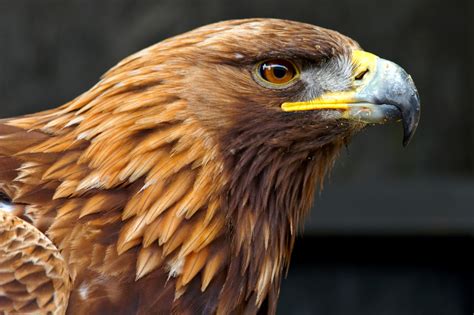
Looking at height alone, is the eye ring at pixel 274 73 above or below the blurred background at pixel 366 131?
above

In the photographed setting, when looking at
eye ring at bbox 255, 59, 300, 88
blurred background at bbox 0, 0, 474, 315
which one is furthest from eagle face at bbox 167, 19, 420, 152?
blurred background at bbox 0, 0, 474, 315

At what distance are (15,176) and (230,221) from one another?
651mm

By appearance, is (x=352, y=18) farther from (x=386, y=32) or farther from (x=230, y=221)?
(x=230, y=221)

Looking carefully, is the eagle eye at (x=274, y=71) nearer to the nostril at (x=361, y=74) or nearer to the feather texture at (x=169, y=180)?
the feather texture at (x=169, y=180)

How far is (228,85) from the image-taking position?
3.00 meters

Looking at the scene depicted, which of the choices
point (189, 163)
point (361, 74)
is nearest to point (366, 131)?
point (361, 74)

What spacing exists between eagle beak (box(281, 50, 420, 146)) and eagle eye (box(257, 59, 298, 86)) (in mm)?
77

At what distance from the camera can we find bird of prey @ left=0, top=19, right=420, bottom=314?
9.12 feet

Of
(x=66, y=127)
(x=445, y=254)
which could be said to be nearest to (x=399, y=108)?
(x=66, y=127)

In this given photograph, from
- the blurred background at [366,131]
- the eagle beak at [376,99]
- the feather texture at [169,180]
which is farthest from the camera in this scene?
the blurred background at [366,131]

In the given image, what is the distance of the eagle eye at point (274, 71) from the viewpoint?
9.86 ft

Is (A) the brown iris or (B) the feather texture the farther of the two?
(A) the brown iris

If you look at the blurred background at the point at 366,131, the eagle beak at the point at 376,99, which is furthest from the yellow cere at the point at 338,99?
the blurred background at the point at 366,131

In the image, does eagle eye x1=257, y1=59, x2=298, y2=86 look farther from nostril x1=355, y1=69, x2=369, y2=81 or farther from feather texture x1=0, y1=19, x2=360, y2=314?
nostril x1=355, y1=69, x2=369, y2=81
